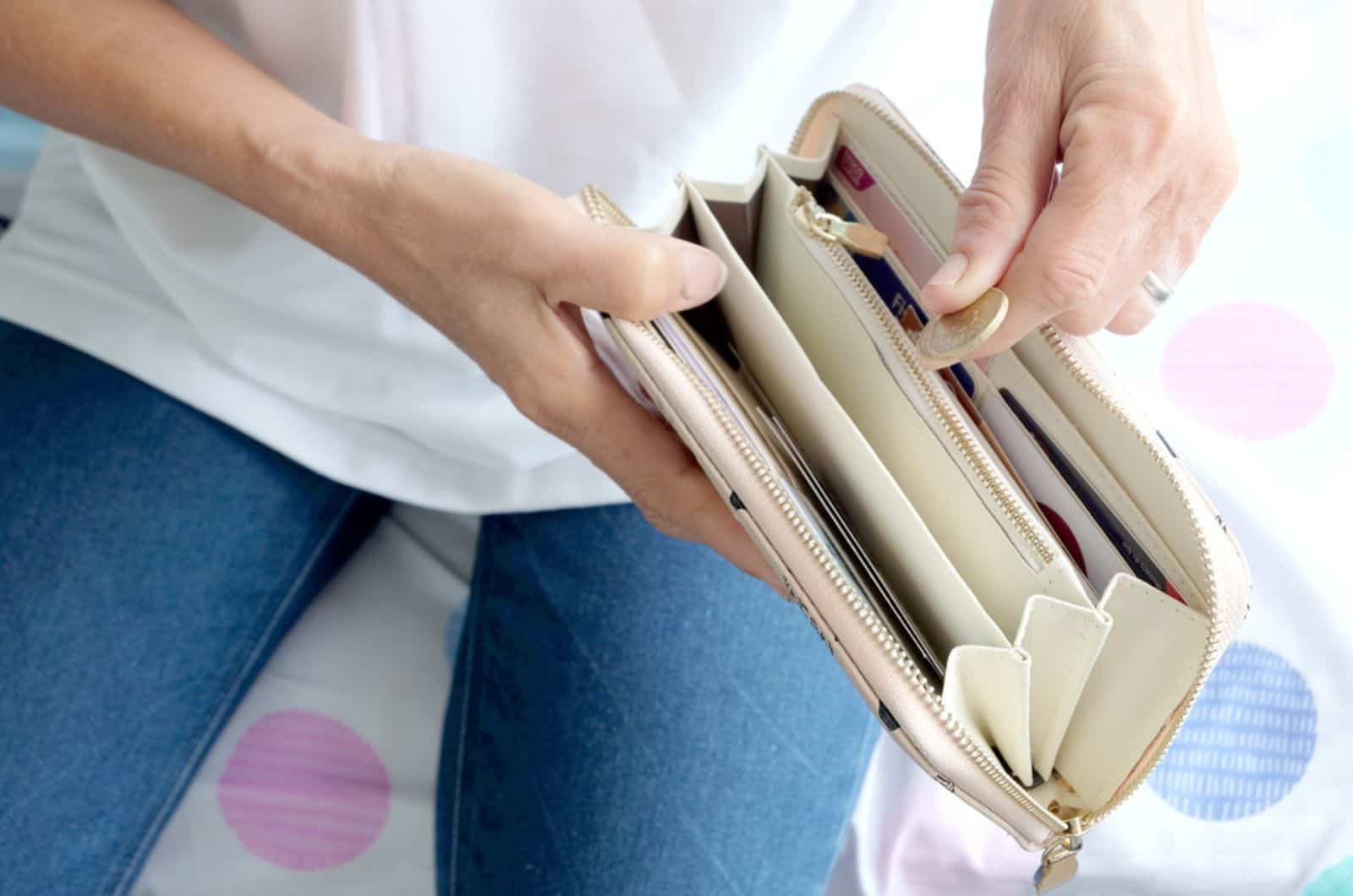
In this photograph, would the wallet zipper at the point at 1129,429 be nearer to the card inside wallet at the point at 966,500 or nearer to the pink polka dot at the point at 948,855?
the card inside wallet at the point at 966,500

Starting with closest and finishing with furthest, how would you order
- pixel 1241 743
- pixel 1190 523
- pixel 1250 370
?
pixel 1190 523
pixel 1241 743
pixel 1250 370

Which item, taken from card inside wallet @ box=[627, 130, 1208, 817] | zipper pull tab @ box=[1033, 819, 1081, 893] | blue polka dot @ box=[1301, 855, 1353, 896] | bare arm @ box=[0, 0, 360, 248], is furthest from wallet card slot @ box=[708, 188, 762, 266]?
blue polka dot @ box=[1301, 855, 1353, 896]

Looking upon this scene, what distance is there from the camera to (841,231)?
51 centimetres

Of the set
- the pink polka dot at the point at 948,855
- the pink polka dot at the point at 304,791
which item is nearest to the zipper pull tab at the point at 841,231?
the pink polka dot at the point at 948,855

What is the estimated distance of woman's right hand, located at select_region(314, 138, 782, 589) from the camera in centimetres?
50

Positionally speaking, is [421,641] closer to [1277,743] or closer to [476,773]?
[476,773]

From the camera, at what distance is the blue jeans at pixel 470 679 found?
72 cm

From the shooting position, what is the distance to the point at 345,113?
0.66 metres

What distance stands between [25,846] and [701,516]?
55 cm

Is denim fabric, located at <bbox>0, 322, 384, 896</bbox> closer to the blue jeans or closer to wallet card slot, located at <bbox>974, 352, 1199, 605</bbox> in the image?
the blue jeans

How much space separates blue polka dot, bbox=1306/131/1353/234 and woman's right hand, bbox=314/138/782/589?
762mm

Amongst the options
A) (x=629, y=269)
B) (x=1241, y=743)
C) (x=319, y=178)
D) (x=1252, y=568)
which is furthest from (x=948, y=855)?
(x=319, y=178)

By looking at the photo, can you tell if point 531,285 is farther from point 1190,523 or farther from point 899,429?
point 1190,523

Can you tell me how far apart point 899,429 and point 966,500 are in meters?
0.05
